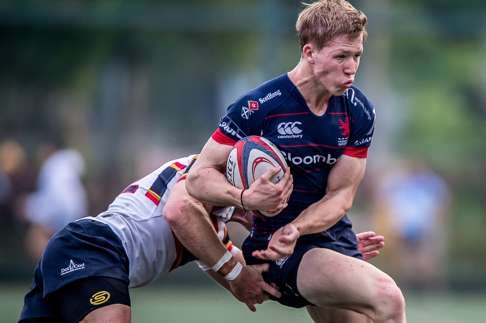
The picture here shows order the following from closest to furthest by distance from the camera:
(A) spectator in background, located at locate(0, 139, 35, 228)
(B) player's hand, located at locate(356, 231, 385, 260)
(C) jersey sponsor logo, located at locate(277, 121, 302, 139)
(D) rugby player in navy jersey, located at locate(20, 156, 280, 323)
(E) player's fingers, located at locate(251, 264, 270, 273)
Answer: (C) jersey sponsor logo, located at locate(277, 121, 302, 139)
(D) rugby player in navy jersey, located at locate(20, 156, 280, 323)
(E) player's fingers, located at locate(251, 264, 270, 273)
(B) player's hand, located at locate(356, 231, 385, 260)
(A) spectator in background, located at locate(0, 139, 35, 228)

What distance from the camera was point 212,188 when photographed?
6598 mm

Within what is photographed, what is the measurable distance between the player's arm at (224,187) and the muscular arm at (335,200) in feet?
0.63

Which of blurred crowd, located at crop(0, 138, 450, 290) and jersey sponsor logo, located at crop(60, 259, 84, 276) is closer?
jersey sponsor logo, located at crop(60, 259, 84, 276)

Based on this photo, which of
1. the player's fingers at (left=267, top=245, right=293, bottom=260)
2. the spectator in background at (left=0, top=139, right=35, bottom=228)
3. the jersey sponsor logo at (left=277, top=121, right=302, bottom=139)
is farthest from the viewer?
the spectator in background at (left=0, top=139, right=35, bottom=228)

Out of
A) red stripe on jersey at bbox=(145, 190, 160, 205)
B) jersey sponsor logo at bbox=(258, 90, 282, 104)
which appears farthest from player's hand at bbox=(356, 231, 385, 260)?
red stripe on jersey at bbox=(145, 190, 160, 205)

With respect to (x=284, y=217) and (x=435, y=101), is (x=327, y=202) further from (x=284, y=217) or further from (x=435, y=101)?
(x=435, y=101)

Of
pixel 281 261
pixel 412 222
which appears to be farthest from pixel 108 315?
pixel 412 222

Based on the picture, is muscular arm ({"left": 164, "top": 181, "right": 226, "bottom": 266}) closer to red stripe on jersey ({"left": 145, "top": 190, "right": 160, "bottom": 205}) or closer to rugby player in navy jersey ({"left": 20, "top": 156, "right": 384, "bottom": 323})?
rugby player in navy jersey ({"left": 20, "top": 156, "right": 384, "bottom": 323})

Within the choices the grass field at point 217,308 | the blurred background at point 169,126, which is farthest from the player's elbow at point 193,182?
the blurred background at point 169,126

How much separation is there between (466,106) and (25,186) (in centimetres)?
858

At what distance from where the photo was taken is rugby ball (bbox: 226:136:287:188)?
646cm

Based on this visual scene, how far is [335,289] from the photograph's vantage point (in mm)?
6520

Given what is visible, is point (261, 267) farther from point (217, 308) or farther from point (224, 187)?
point (217, 308)

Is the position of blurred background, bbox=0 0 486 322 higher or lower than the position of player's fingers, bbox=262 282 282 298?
lower
